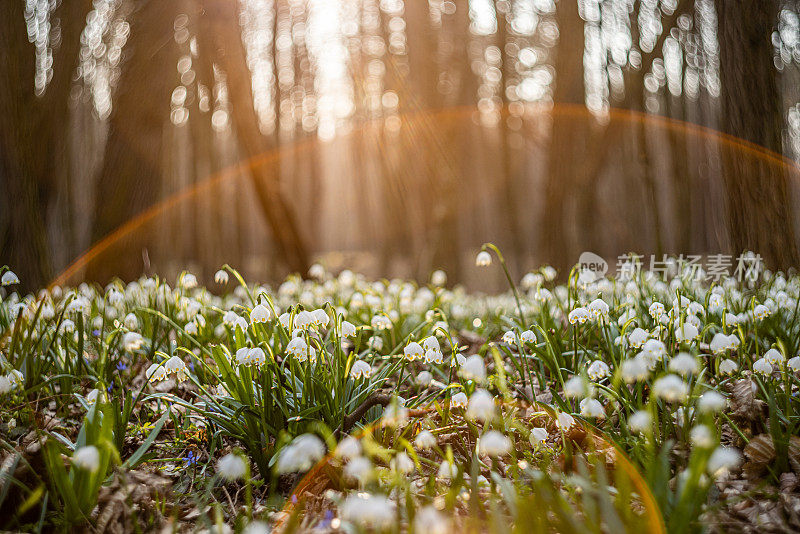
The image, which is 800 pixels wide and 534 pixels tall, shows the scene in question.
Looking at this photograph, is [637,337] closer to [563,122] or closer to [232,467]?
[232,467]

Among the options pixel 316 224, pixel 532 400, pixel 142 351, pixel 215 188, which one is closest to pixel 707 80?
pixel 532 400

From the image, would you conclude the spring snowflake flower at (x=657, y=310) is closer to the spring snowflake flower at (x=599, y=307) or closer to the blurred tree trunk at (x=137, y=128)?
the spring snowflake flower at (x=599, y=307)

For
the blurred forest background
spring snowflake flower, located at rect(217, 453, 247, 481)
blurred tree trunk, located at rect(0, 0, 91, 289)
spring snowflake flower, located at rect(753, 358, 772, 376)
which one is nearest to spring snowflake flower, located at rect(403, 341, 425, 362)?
spring snowflake flower, located at rect(217, 453, 247, 481)

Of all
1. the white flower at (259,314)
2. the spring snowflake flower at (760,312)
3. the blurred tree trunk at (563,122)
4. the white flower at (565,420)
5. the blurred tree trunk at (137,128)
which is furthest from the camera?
the blurred tree trunk at (563,122)

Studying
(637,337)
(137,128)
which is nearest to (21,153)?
(137,128)

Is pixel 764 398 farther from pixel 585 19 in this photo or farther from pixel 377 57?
pixel 377 57

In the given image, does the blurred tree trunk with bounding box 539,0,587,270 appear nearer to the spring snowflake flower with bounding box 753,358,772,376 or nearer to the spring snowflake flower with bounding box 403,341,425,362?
the spring snowflake flower with bounding box 753,358,772,376

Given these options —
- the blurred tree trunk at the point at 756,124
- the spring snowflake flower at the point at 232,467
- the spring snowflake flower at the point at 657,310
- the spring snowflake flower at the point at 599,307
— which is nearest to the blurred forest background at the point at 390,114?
the blurred tree trunk at the point at 756,124
